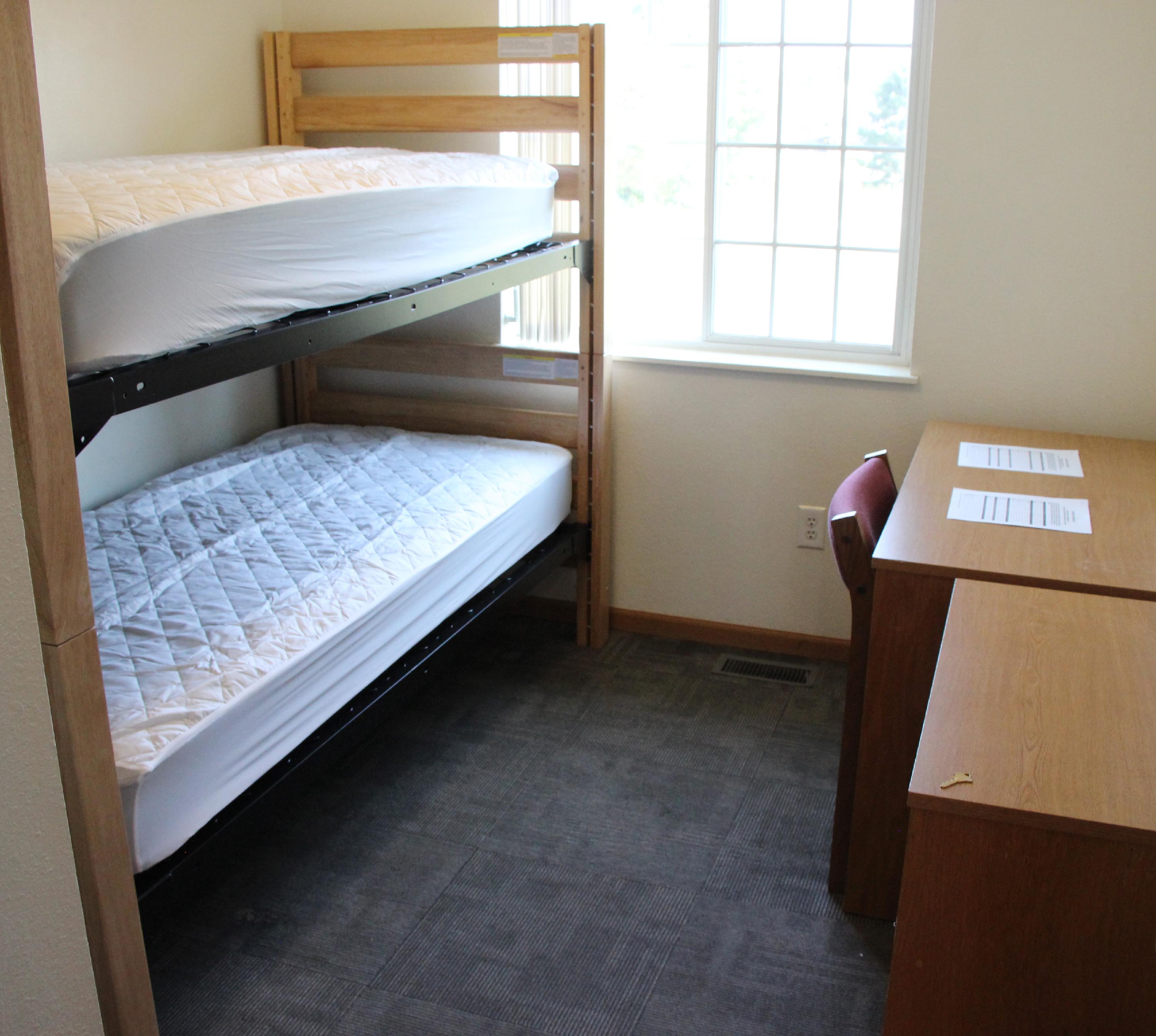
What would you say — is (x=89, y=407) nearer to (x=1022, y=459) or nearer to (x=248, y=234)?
(x=248, y=234)

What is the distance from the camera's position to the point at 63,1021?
51.4 inches

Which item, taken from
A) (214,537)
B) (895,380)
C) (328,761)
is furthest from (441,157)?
(328,761)

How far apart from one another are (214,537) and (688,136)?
1.67 meters

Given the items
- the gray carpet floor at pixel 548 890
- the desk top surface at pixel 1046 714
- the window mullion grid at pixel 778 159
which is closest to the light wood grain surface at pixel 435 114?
the window mullion grid at pixel 778 159

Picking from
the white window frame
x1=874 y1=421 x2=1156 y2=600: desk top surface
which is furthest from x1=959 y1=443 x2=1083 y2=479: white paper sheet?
the white window frame

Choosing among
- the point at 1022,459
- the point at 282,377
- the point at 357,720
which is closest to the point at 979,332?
the point at 1022,459

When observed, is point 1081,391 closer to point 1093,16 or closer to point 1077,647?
point 1093,16

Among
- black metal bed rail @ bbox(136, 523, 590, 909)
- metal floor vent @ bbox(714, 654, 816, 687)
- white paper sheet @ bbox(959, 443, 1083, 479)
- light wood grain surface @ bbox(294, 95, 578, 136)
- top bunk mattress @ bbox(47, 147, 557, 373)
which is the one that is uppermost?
light wood grain surface @ bbox(294, 95, 578, 136)

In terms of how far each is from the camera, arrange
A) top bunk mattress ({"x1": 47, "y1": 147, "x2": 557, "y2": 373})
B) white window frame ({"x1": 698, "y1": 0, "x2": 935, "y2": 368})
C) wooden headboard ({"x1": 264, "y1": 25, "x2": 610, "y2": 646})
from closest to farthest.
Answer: top bunk mattress ({"x1": 47, "y1": 147, "x2": 557, "y2": 373}) < white window frame ({"x1": 698, "y1": 0, "x2": 935, "y2": 368}) < wooden headboard ({"x1": 264, "y1": 25, "x2": 610, "y2": 646})

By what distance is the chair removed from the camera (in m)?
2.00

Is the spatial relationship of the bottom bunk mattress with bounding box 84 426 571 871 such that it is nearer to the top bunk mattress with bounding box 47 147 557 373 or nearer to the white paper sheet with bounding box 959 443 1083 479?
the top bunk mattress with bounding box 47 147 557 373

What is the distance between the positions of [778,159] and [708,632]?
1336 mm

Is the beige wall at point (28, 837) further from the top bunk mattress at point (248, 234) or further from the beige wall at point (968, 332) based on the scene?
the beige wall at point (968, 332)

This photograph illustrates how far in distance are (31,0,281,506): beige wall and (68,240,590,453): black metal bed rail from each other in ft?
2.91
